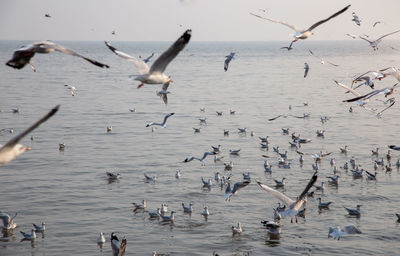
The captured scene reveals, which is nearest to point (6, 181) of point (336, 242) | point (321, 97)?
point (336, 242)

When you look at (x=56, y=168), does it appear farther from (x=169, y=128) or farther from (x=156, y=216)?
(x=169, y=128)

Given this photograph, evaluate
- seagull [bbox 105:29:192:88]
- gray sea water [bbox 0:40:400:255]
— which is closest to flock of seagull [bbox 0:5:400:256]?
seagull [bbox 105:29:192:88]

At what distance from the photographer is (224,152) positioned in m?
28.7

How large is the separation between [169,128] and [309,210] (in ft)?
58.3

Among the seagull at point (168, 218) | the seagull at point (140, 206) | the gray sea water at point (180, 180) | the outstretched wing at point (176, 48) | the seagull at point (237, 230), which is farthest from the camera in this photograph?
the seagull at point (140, 206)

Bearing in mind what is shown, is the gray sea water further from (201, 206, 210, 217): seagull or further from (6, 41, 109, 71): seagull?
(6, 41, 109, 71): seagull

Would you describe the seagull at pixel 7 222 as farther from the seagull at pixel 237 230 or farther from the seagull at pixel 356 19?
the seagull at pixel 356 19

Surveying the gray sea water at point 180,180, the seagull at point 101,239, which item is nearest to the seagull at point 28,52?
the gray sea water at point 180,180

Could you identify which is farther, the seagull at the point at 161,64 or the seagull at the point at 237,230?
the seagull at the point at 237,230

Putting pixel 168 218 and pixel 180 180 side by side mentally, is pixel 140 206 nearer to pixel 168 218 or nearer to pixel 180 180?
pixel 168 218

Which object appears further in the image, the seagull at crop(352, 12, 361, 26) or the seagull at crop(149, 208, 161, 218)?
the seagull at crop(352, 12, 361, 26)

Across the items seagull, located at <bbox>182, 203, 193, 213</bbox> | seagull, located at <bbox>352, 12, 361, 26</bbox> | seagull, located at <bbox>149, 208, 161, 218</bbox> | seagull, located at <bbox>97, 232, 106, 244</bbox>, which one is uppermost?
seagull, located at <bbox>352, 12, 361, 26</bbox>

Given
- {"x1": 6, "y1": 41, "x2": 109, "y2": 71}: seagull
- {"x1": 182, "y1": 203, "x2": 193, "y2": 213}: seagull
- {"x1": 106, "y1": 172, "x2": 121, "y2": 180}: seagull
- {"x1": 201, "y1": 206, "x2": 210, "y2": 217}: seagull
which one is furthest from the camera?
{"x1": 106, "y1": 172, "x2": 121, "y2": 180}: seagull

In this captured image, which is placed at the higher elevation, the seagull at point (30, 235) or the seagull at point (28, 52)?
the seagull at point (28, 52)
